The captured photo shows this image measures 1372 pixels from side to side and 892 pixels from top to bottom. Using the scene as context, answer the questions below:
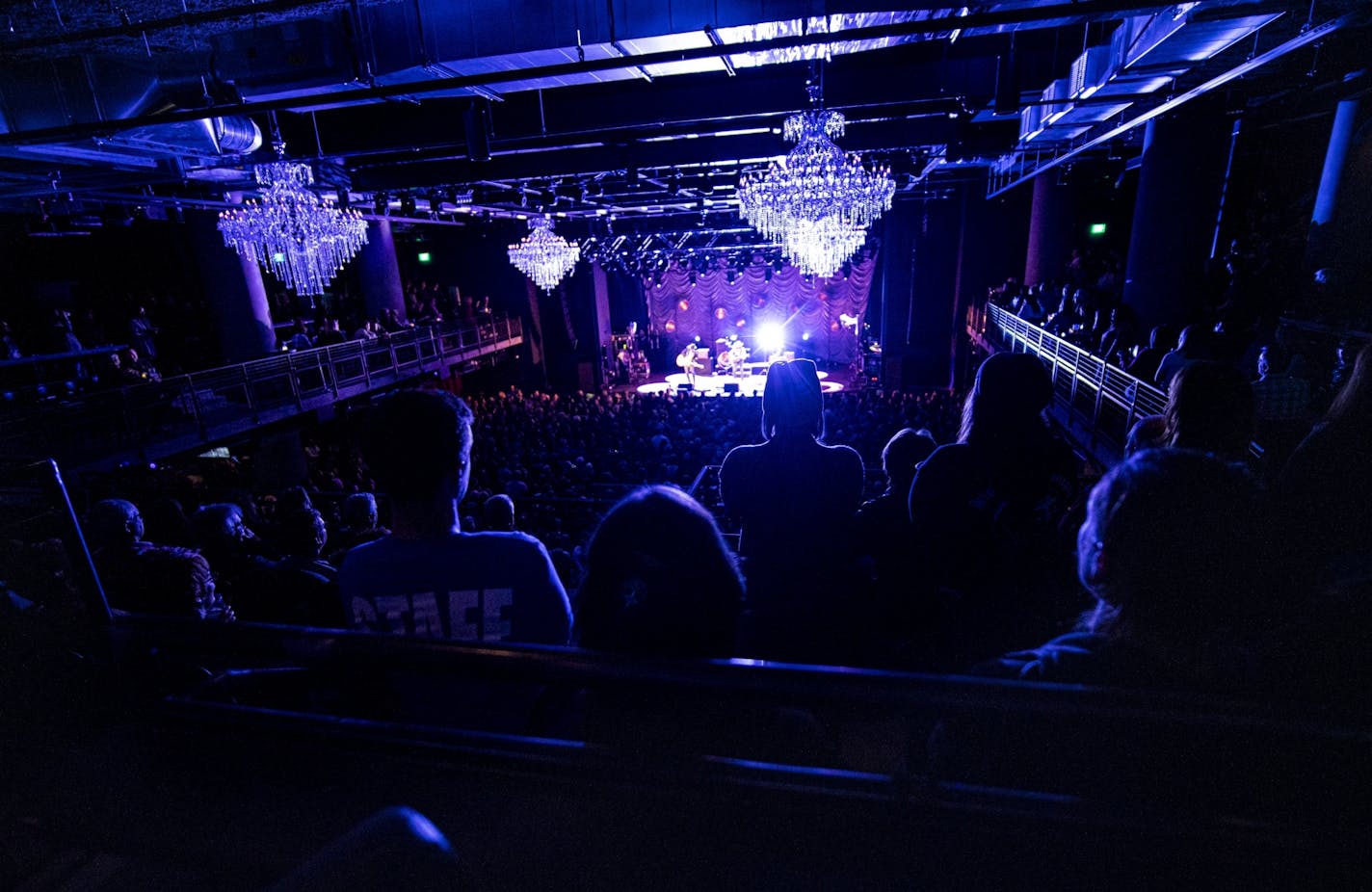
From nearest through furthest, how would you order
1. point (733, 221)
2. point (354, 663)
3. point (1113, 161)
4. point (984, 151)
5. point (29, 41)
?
point (354, 663)
point (29, 41)
point (984, 151)
point (1113, 161)
point (733, 221)

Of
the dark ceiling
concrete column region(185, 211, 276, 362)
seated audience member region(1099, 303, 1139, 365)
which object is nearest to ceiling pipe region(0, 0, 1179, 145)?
the dark ceiling

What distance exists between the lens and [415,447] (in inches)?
59.5

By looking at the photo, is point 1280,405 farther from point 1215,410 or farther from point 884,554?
point 884,554

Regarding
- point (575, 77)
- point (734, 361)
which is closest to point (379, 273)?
point (575, 77)

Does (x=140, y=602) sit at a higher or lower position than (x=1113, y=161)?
lower

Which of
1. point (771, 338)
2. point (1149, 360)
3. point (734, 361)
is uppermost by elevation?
point (1149, 360)

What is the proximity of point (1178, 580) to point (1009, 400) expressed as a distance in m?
1.15

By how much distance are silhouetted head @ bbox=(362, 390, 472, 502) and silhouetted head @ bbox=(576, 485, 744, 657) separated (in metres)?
0.51

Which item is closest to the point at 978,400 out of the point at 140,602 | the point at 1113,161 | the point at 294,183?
the point at 140,602

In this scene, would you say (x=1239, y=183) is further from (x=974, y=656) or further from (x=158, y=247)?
(x=158, y=247)

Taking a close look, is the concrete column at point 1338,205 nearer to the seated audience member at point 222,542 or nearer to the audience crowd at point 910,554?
the audience crowd at point 910,554

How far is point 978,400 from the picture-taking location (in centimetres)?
219

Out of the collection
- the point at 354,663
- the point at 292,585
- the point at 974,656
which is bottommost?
the point at 974,656

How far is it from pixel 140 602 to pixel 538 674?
8.55ft
